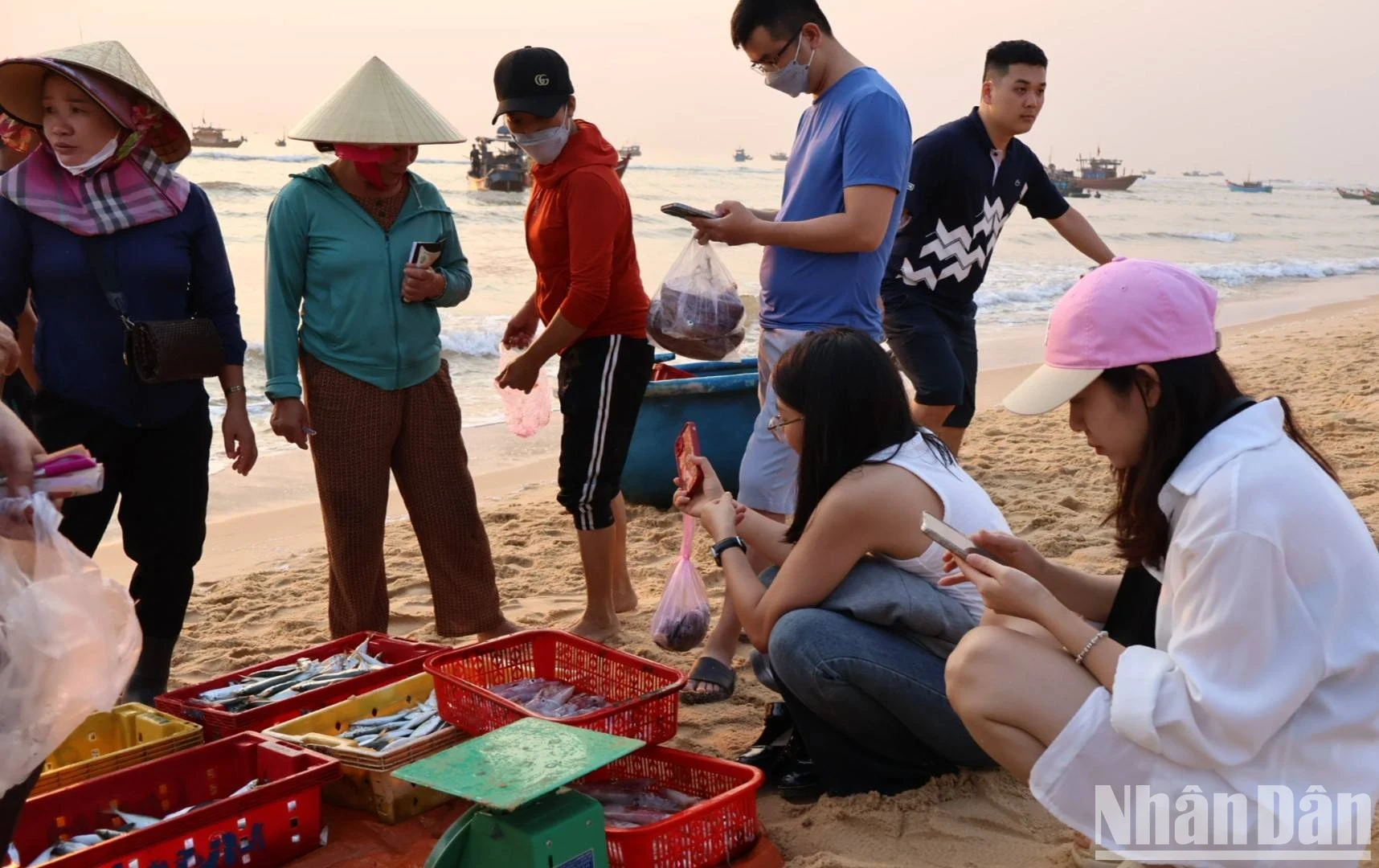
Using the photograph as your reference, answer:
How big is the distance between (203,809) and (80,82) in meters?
2.06

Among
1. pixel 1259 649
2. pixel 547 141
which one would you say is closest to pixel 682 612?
pixel 547 141

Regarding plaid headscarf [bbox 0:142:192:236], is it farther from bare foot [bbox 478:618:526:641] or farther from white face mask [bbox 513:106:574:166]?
bare foot [bbox 478:618:526:641]

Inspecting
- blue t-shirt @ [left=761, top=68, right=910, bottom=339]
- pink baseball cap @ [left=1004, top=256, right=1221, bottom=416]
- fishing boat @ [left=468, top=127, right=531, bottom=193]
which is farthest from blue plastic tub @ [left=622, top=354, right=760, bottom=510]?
fishing boat @ [left=468, top=127, right=531, bottom=193]

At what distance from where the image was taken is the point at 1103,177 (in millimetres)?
61594

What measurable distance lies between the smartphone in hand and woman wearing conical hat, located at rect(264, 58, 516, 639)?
1.07 metres

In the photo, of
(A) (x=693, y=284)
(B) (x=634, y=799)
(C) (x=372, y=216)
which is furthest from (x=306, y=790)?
(A) (x=693, y=284)

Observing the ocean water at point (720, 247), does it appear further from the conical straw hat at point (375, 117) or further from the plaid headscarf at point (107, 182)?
the plaid headscarf at point (107, 182)

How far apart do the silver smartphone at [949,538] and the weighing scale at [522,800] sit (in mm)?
775

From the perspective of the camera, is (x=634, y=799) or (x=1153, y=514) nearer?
(x=1153, y=514)

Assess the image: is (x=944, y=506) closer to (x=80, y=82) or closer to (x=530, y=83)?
(x=530, y=83)

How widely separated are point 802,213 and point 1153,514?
6.48 ft

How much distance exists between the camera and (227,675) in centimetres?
382

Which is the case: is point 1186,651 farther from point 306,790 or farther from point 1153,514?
point 306,790

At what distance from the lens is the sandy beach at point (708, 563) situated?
301cm
